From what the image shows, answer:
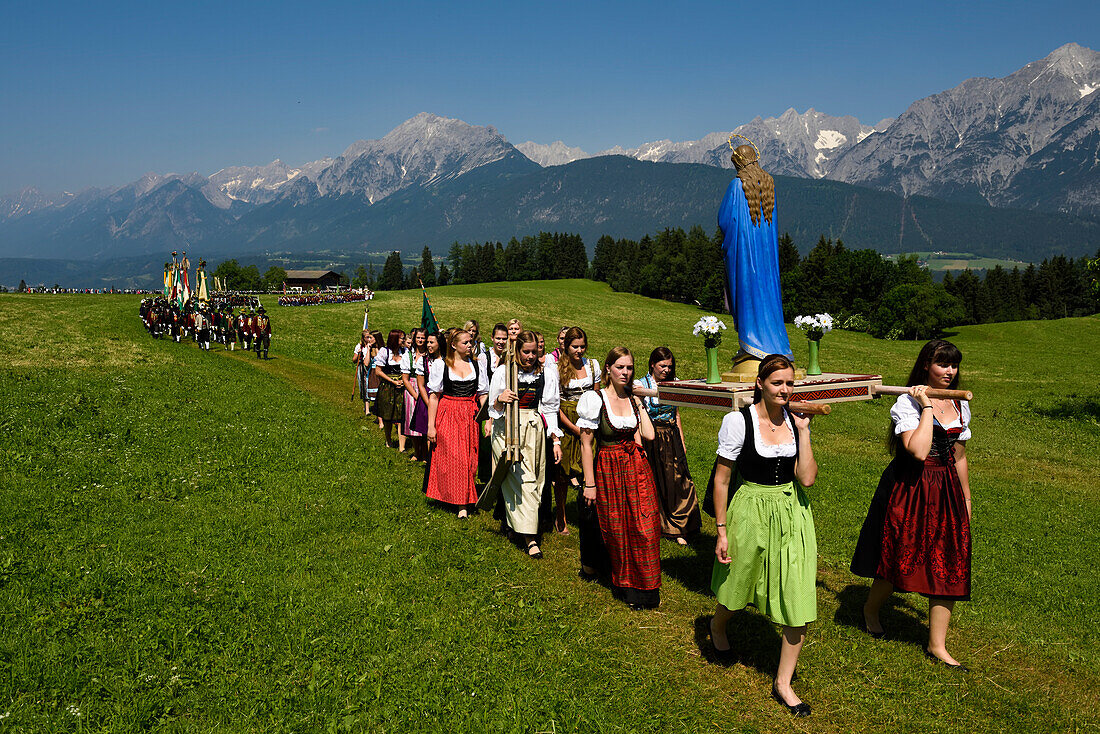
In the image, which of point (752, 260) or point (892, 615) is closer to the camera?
point (892, 615)

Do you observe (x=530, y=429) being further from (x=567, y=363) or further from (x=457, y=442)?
(x=457, y=442)

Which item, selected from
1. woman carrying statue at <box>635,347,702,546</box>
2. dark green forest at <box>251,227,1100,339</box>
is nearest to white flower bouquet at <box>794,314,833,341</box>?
woman carrying statue at <box>635,347,702,546</box>

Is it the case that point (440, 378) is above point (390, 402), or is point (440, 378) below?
above

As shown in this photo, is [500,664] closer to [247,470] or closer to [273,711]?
[273,711]

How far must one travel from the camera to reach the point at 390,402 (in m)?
13.8

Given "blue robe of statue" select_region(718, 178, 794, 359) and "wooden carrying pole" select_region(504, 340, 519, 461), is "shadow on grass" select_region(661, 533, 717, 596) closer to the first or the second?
"wooden carrying pole" select_region(504, 340, 519, 461)

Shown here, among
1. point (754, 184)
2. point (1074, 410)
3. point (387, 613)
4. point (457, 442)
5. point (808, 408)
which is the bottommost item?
point (1074, 410)

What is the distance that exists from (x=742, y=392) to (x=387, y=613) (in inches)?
176

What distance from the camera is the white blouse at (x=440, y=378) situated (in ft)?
31.5

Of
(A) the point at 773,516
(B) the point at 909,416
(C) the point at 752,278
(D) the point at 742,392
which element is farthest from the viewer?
(C) the point at 752,278

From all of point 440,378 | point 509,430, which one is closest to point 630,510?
point 509,430

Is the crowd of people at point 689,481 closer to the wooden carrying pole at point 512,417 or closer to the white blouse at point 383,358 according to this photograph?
the wooden carrying pole at point 512,417

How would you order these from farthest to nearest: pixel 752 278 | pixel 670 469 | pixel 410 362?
pixel 410 362
pixel 752 278
pixel 670 469

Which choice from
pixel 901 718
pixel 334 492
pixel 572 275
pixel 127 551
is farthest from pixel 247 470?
Answer: pixel 572 275
